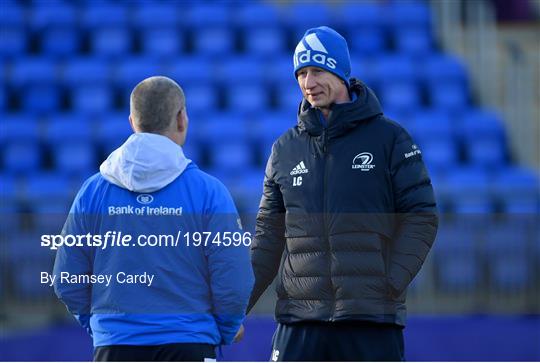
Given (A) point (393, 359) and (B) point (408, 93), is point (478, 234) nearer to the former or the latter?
(B) point (408, 93)

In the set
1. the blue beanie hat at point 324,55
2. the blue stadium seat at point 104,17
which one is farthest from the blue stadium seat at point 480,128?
the blue beanie hat at point 324,55

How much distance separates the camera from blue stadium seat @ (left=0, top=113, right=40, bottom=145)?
1039 centimetres

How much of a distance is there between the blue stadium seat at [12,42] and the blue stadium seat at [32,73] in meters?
0.31

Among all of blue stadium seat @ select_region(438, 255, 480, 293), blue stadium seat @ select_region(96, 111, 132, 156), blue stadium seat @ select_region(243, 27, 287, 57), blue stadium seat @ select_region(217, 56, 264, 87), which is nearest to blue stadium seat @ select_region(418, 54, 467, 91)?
blue stadium seat @ select_region(243, 27, 287, 57)

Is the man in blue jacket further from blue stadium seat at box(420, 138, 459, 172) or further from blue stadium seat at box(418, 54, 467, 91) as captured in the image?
blue stadium seat at box(418, 54, 467, 91)

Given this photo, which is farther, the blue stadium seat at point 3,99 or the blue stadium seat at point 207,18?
the blue stadium seat at point 207,18

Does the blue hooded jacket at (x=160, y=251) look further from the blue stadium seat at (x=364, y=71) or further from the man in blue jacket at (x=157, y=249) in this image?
the blue stadium seat at (x=364, y=71)

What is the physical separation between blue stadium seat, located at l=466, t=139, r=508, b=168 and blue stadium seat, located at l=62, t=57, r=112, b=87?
3451 millimetres

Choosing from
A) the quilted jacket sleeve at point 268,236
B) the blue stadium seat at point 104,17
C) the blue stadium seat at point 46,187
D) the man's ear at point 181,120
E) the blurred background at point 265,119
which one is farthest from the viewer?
the blue stadium seat at point 104,17

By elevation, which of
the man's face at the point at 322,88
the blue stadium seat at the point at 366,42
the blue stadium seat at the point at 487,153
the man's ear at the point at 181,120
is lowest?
the blue stadium seat at the point at 487,153

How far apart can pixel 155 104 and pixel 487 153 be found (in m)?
6.99

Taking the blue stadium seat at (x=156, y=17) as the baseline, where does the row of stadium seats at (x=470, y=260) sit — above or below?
below

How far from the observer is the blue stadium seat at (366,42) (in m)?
11.9

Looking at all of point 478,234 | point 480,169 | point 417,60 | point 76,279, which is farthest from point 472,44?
point 76,279
